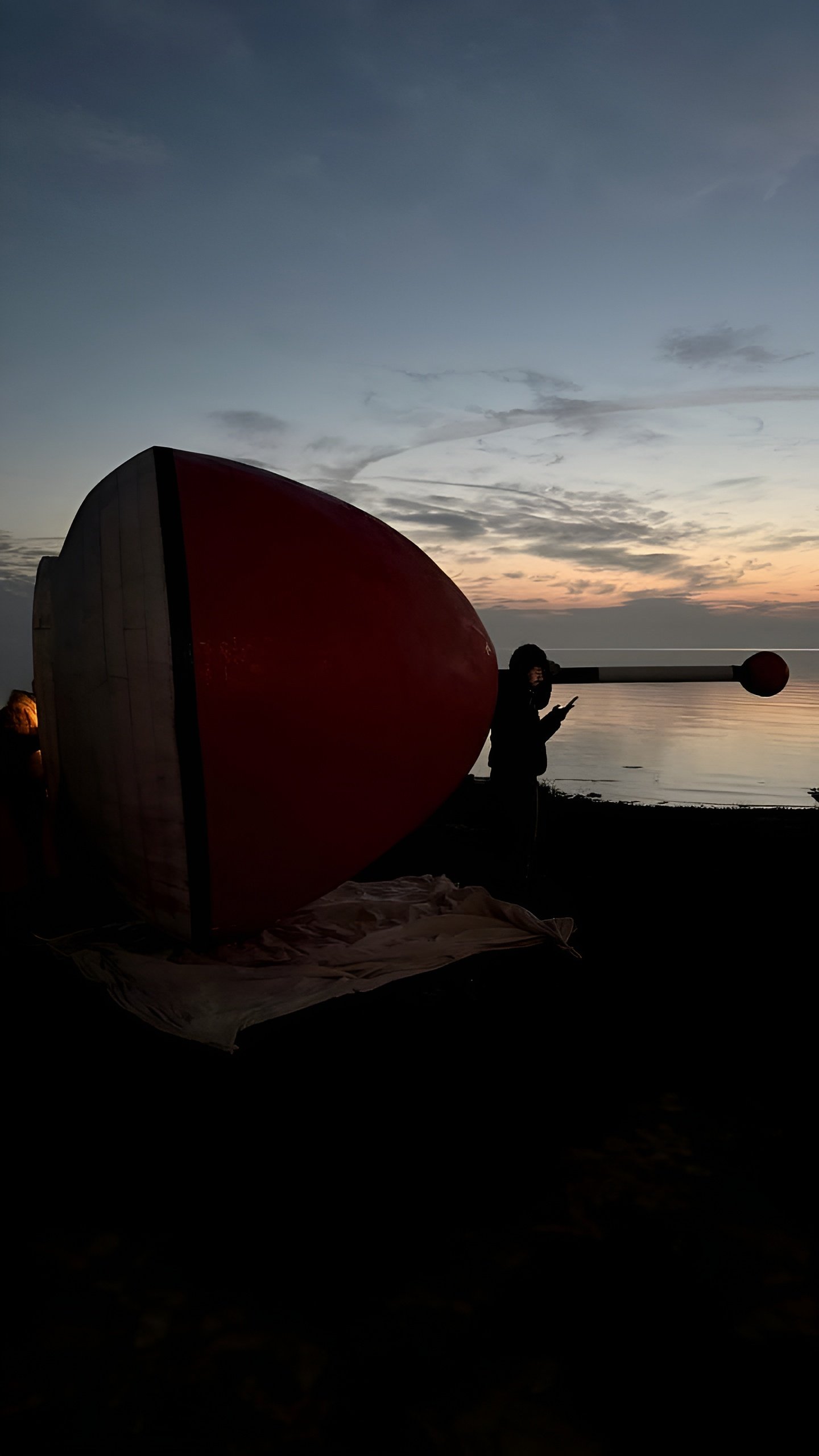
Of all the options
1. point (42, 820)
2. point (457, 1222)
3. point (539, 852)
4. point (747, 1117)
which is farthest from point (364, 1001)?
point (539, 852)

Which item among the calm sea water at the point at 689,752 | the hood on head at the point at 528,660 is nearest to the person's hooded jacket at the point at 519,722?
the hood on head at the point at 528,660

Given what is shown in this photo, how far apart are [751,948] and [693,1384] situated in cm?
351

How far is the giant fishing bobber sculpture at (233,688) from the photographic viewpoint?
358cm

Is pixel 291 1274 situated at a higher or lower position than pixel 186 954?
lower

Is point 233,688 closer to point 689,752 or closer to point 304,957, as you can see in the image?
point 304,957

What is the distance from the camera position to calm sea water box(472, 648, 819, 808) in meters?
15.6

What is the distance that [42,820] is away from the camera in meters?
5.30

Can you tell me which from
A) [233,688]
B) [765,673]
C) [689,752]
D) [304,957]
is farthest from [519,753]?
[689,752]

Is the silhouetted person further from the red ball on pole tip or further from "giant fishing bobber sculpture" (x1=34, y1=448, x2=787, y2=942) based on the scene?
"giant fishing bobber sculpture" (x1=34, y1=448, x2=787, y2=942)

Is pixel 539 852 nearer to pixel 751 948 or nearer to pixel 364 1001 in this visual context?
pixel 751 948

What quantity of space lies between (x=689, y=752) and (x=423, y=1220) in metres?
19.2

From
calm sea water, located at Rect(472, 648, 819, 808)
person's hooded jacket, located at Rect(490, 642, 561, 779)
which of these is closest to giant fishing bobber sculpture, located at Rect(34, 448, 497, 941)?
person's hooded jacket, located at Rect(490, 642, 561, 779)

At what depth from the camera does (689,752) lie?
2059 centimetres

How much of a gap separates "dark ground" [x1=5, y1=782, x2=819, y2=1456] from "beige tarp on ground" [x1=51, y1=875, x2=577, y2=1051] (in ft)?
0.32
